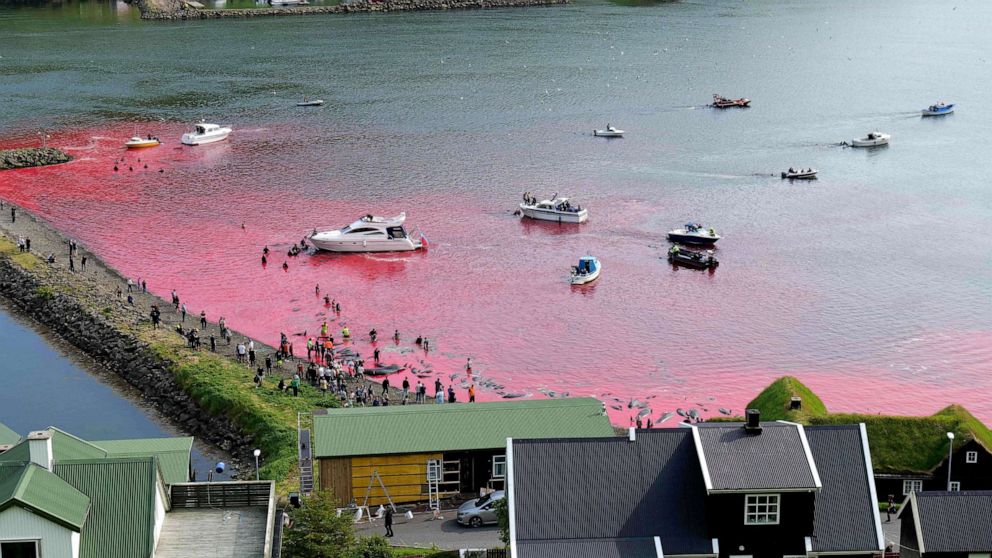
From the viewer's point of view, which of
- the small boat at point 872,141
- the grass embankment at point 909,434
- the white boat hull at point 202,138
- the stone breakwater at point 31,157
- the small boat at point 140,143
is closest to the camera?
the grass embankment at point 909,434

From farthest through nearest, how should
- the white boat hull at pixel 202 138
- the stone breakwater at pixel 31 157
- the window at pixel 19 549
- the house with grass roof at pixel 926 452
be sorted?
the white boat hull at pixel 202 138
the stone breakwater at pixel 31 157
the house with grass roof at pixel 926 452
the window at pixel 19 549

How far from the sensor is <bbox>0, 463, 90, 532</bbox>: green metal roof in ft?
104

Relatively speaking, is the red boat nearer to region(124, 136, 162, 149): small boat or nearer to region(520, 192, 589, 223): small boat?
region(520, 192, 589, 223): small boat

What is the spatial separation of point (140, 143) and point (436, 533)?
3244 inches

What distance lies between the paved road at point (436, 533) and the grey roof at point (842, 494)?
33.7ft

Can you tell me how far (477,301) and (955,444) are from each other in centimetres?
3550

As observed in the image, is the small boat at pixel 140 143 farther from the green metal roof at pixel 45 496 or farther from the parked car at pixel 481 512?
the green metal roof at pixel 45 496

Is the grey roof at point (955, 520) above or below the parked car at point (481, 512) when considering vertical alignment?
above


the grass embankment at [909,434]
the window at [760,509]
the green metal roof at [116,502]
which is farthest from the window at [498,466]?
the green metal roof at [116,502]

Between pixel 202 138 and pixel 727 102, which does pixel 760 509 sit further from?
pixel 727 102

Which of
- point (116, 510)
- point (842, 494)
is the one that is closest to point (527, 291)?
point (842, 494)

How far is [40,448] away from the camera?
110ft

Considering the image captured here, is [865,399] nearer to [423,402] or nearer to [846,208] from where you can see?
[423,402]

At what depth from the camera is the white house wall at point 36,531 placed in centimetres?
3189
